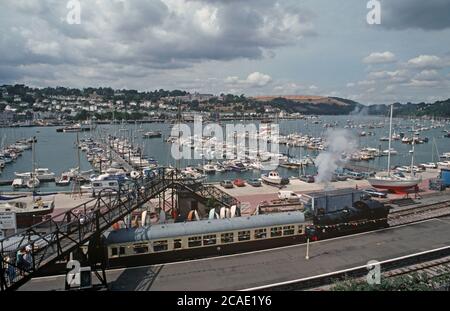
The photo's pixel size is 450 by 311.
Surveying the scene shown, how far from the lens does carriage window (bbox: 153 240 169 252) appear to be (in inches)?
680

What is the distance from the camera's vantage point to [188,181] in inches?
1051

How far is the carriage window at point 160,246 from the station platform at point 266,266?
0.78 m

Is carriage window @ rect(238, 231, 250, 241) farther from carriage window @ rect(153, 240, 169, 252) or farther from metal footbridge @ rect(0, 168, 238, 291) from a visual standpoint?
metal footbridge @ rect(0, 168, 238, 291)

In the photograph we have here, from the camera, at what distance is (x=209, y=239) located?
18.3 metres

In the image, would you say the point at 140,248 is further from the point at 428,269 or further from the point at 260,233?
the point at 428,269

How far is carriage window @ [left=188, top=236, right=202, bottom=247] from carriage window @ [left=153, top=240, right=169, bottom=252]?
116 centimetres

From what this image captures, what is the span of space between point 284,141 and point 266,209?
78.4 metres

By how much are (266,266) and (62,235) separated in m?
9.22

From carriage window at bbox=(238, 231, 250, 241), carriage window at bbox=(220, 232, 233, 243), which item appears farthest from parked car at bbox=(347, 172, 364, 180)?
carriage window at bbox=(220, 232, 233, 243)

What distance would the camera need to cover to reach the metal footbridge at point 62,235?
476 inches

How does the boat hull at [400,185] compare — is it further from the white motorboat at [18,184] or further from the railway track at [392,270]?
the white motorboat at [18,184]

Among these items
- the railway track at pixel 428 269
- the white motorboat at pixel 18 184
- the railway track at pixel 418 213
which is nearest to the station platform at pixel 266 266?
the railway track at pixel 428 269
